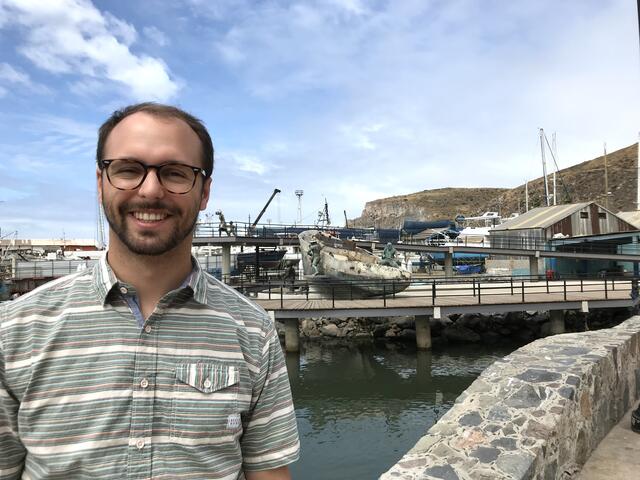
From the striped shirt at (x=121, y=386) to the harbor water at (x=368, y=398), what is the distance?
817 centimetres

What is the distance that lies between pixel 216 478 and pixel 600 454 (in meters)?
5.07

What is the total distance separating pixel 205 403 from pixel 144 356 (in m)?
0.26

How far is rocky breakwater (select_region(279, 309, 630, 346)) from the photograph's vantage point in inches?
832

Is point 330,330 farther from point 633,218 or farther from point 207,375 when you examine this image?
point 633,218

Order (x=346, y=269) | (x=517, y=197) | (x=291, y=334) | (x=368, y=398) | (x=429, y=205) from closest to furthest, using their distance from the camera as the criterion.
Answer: (x=368, y=398) < (x=291, y=334) < (x=346, y=269) < (x=517, y=197) < (x=429, y=205)

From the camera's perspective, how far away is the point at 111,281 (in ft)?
5.13

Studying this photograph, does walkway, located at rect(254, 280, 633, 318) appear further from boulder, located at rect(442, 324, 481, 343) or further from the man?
the man

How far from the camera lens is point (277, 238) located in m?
29.3

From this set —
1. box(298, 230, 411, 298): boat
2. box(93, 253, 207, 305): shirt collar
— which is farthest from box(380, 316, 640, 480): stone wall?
box(298, 230, 411, 298): boat

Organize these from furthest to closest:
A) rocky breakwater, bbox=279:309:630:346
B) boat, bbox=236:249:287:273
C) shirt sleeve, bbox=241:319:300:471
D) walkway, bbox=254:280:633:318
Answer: boat, bbox=236:249:287:273
rocky breakwater, bbox=279:309:630:346
walkway, bbox=254:280:633:318
shirt sleeve, bbox=241:319:300:471

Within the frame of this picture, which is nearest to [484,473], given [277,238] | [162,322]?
[162,322]

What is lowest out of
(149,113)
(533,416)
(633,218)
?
(533,416)

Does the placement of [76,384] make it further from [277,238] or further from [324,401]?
[277,238]

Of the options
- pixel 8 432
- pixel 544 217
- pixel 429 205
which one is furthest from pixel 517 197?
pixel 8 432
